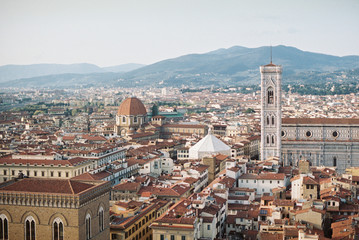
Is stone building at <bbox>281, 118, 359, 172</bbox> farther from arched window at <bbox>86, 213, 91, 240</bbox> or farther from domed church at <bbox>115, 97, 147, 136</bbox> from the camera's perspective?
arched window at <bbox>86, 213, 91, 240</bbox>

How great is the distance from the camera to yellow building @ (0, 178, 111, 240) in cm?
2541

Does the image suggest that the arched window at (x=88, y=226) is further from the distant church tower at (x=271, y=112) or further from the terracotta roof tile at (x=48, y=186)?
the distant church tower at (x=271, y=112)

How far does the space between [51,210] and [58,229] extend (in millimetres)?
921

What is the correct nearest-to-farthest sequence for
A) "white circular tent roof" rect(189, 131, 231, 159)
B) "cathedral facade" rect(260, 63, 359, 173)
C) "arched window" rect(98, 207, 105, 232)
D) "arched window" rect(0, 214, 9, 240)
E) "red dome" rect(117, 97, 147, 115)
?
"arched window" rect(0, 214, 9, 240)
"arched window" rect(98, 207, 105, 232)
"white circular tent roof" rect(189, 131, 231, 159)
"cathedral facade" rect(260, 63, 359, 173)
"red dome" rect(117, 97, 147, 115)

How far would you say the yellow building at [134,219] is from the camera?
93.1 feet

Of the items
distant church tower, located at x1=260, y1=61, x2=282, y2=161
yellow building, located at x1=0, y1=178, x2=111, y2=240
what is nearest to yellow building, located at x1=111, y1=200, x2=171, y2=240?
yellow building, located at x1=0, y1=178, x2=111, y2=240

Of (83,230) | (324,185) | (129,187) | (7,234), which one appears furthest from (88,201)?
(324,185)

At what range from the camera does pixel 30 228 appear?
85.3 feet

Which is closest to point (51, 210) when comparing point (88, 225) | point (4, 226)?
point (88, 225)

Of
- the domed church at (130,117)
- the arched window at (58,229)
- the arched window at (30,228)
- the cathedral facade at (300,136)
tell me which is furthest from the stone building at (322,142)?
the arched window at (30,228)

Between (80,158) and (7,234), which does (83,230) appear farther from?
(80,158)

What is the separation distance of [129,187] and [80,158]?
402 inches

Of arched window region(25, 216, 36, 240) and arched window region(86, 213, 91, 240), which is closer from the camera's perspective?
arched window region(25, 216, 36, 240)

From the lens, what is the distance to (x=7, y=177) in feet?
148
